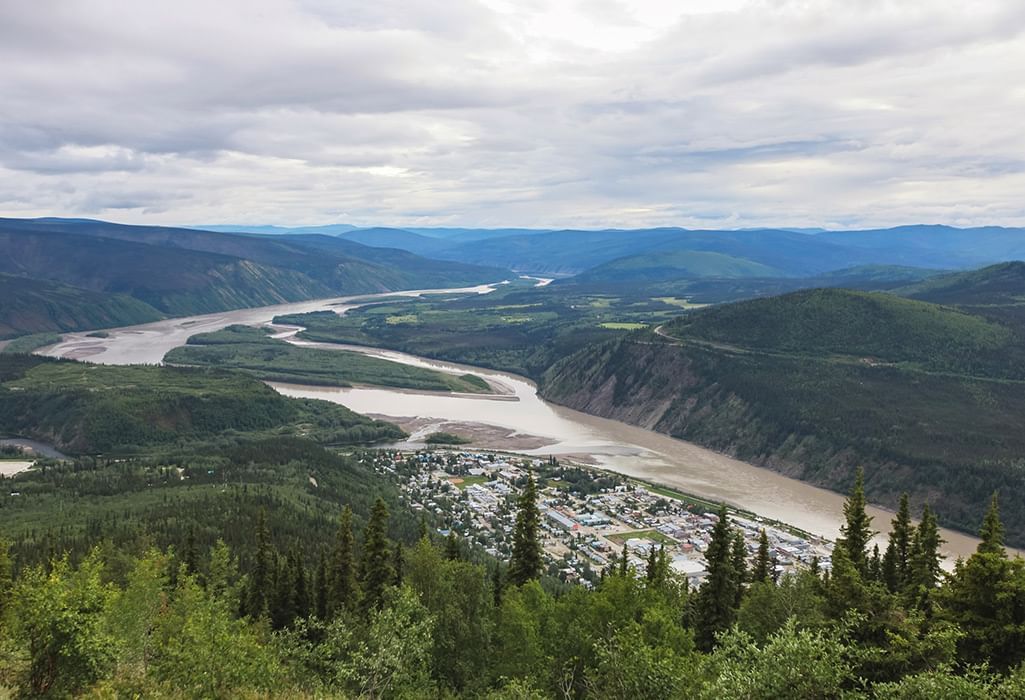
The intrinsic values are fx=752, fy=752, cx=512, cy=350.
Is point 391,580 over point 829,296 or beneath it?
beneath

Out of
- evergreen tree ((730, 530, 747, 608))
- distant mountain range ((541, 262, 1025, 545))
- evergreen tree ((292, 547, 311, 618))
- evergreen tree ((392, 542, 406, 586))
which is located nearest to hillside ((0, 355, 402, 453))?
distant mountain range ((541, 262, 1025, 545))

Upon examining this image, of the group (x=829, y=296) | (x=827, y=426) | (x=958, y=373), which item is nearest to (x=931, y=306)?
(x=829, y=296)

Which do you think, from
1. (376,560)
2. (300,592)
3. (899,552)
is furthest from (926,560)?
(300,592)

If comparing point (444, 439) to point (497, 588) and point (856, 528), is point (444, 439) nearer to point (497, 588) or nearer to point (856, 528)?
point (497, 588)

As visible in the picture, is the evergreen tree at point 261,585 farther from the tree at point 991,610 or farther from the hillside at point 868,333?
the hillside at point 868,333

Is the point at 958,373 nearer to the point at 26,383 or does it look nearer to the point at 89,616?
the point at 89,616

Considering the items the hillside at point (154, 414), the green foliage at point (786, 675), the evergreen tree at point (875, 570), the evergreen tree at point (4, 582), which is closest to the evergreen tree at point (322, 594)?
the evergreen tree at point (4, 582)

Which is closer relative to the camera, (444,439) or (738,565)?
(738,565)
